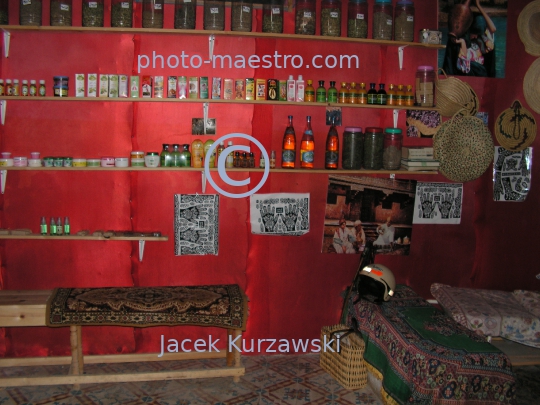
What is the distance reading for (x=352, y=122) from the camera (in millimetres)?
4113

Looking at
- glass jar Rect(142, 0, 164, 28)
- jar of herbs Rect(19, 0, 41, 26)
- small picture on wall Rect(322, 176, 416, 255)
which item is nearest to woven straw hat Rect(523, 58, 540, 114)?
small picture on wall Rect(322, 176, 416, 255)

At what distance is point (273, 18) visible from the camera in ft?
12.5

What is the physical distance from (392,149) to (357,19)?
37.6 inches

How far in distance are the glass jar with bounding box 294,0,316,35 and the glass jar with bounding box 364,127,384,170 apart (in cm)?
82

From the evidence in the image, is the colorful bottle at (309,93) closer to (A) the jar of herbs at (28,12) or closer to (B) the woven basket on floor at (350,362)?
(B) the woven basket on floor at (350,362)

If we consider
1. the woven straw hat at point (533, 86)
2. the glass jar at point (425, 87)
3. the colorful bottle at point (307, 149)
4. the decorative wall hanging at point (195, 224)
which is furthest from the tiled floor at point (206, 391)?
the woven straw hat at point (533, 86)

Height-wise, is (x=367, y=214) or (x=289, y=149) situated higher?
(x=289, y=149)

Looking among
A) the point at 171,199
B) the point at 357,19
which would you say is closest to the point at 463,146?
the point at 357,19

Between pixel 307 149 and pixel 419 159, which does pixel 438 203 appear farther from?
pixel 307 149

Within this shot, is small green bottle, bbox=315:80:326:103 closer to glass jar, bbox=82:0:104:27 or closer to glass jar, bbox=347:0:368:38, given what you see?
glass jar, bbox=347:0:368:38

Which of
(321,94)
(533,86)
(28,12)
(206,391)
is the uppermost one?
(28,12)

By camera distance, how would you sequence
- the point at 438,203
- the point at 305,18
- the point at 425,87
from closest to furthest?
the point at 305,18
the point at 425,87
the point at 438,203

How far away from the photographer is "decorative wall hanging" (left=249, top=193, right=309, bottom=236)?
4078 mm

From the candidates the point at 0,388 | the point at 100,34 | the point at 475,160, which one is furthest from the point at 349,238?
the point at 0,388
